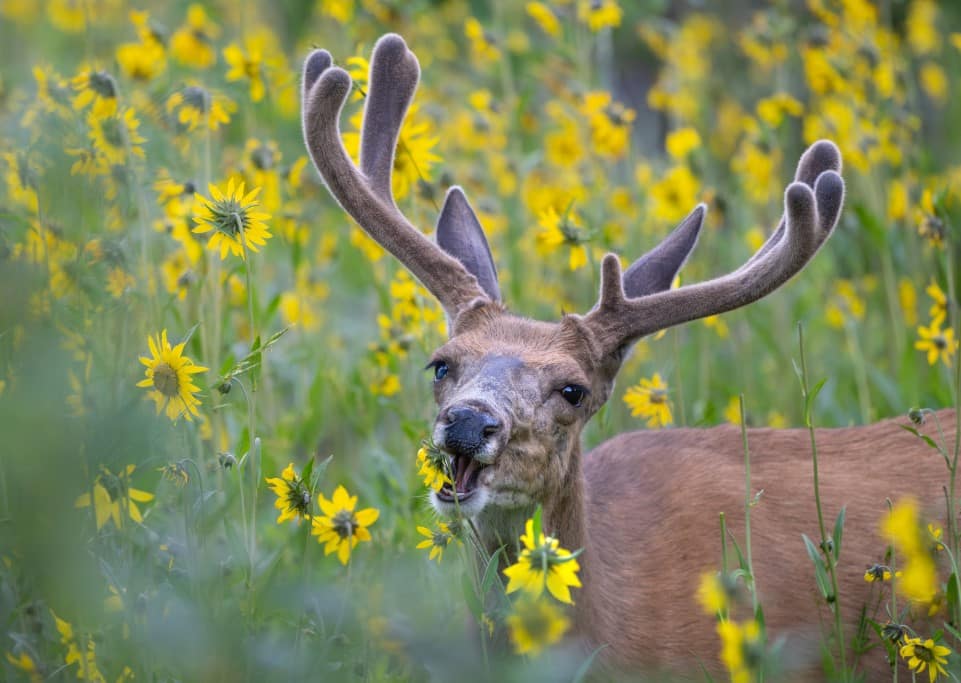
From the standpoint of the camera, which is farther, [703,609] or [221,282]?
[221,282]

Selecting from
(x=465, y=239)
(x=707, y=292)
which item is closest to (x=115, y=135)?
(x=465, y=239)

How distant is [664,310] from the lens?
14.0 feet

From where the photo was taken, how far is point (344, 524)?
3.54 m

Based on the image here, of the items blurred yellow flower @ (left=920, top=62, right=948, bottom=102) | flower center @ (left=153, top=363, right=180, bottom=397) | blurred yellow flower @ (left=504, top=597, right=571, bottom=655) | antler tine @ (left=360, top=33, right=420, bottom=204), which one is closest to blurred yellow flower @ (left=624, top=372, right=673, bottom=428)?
antler tine @ (left=360, top=33, right=420, bottom=204)

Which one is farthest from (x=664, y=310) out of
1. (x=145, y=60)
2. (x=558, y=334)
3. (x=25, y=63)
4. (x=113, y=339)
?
(x=25, y=63)

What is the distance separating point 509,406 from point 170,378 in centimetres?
103

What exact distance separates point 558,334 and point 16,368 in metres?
2.11

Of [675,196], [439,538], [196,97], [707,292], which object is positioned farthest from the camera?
[675,196]

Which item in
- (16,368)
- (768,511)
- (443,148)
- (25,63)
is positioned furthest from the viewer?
(25,63)

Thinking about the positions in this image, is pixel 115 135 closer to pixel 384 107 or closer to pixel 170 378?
pixel 384 107

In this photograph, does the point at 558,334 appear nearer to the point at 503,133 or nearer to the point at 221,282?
the point at 221,282

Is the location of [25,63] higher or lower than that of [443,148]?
higher

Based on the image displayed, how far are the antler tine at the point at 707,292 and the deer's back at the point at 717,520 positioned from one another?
1.99 ft

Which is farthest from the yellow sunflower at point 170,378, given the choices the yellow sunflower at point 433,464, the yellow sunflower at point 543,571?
the yellow sunflower at point 543,571
